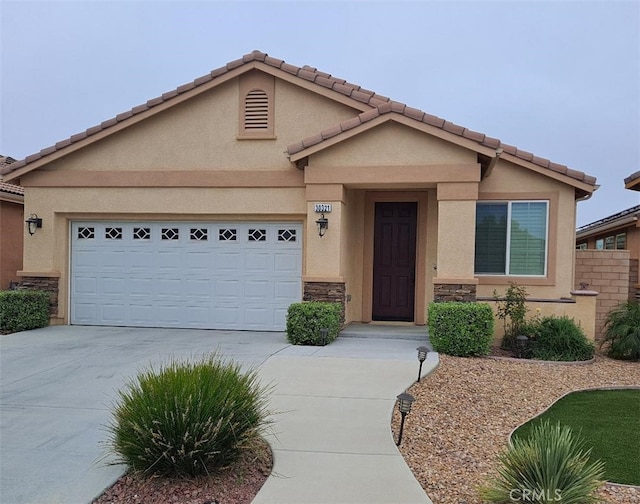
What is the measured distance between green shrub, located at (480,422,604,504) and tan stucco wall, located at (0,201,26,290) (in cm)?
1529

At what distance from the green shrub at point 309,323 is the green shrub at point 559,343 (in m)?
3.97

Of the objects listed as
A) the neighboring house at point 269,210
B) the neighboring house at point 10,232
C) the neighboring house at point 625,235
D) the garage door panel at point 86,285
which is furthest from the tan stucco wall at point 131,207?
the neighboring house at point 625,235

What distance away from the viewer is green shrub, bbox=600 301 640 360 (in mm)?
9602

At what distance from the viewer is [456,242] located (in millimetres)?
9836

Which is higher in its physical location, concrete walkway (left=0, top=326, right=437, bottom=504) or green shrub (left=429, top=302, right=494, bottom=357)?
green shrub (left=429, top=302, right=494, bottom=357)

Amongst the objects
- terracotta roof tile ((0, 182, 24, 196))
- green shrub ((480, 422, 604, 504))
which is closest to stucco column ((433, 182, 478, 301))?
green shrub ((480, 422, 604, 504))

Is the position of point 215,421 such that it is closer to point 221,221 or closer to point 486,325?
point 486,325

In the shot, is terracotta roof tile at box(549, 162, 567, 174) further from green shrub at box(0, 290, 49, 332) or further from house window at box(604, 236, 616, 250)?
green shrub at box(0, 290, 49, 332)

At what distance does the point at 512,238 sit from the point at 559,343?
264 cm

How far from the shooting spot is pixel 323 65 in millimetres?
30250

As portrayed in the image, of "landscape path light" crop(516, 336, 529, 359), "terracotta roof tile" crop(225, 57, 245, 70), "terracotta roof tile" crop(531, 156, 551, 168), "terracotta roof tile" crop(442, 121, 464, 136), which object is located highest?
"terracotta roof tile" crop(225, 57, 245, 70)

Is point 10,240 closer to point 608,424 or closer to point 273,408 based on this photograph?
point 273,408

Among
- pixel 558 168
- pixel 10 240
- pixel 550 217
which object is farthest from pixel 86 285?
pixel 558 168

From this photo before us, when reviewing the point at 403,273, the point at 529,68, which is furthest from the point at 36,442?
the point at 529,68
